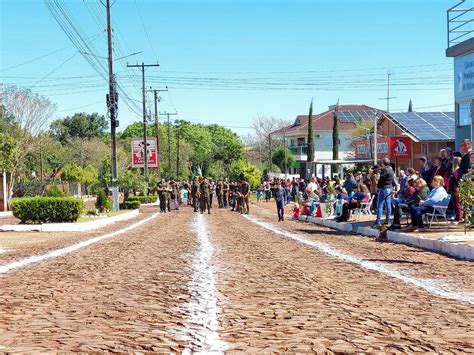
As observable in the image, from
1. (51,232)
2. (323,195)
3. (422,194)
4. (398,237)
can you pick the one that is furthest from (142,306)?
(323,195)

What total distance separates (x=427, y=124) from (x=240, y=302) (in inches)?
1702

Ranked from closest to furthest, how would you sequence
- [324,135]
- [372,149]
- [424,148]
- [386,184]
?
[386,184] → [424,148] → [372,149] → [324,135]

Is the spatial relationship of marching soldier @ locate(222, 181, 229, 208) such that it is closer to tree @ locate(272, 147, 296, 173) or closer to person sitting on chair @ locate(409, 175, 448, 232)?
person sitting on chair @ locate(409, 175, 448, 232)

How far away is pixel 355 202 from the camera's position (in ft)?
70.6

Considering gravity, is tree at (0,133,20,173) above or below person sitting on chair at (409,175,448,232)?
above

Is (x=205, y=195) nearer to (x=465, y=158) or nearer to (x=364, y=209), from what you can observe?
(x=364, y=209)

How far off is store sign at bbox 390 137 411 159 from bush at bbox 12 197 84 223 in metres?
28.6

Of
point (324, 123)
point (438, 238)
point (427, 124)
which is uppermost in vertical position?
point (324, 123)

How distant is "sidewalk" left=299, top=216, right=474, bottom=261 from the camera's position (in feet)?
40.8

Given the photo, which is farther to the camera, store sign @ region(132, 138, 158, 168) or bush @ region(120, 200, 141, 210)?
store sign @ region(132, 138, 158, 168)

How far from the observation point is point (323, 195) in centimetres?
2898

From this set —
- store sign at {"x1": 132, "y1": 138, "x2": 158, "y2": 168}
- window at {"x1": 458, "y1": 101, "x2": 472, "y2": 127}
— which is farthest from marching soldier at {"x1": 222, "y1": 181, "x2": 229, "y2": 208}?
window at {"x1": 458, "y1": 101, "x2": 472, "y2": 127}

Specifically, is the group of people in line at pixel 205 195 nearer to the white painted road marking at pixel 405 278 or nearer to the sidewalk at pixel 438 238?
the sidewalk at pixel 438 238

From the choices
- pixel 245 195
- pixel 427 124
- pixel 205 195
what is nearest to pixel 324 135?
pixel 427 124
